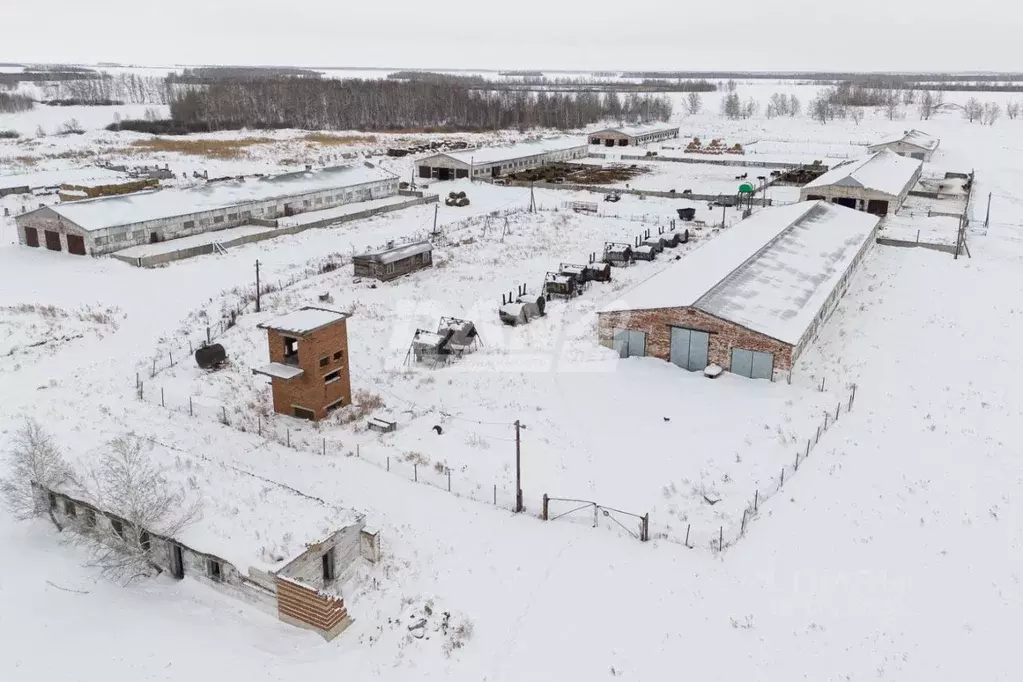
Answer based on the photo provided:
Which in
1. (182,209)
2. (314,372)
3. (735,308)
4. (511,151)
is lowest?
(314,372)

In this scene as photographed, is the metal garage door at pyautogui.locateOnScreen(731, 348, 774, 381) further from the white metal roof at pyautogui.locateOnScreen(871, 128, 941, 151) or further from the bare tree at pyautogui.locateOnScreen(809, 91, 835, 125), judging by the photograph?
the bare tree at pyautogui.locateOnScreen(809, 91, 835, 125)

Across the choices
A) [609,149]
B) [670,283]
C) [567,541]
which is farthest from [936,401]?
[609,149]

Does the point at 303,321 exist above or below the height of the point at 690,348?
above

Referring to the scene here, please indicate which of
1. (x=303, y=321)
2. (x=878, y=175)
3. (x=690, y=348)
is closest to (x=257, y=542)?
(x=303, y=321)

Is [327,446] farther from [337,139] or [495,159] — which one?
[337,139]

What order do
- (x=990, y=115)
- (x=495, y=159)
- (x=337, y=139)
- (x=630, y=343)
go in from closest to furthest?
(x=630, y=343) → (x=495, y=159) → (x=337, y=139) → (x=990, y=115)

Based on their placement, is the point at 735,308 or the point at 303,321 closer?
the point at 303,321
